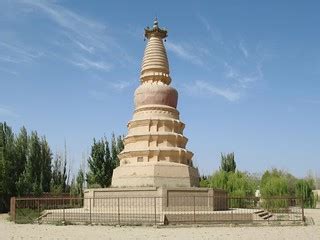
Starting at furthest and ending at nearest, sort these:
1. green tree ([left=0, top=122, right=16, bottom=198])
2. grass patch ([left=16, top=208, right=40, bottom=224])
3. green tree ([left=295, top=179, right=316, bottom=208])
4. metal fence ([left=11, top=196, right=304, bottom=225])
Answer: green tree ([left=295, top=179, right=316, bottom=208])
green tree ([left=0, top=122, right=16, bottom=198])
grass patch ([left=16, top=208, right=40, bottom=224])
metal fence ([left=11, top=196, right=304, bottom=225])

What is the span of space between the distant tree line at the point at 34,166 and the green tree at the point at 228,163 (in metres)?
13.7

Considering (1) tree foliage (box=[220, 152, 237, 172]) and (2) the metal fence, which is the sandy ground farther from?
(1) tree foliage (box=[220, 152, 237, 172])

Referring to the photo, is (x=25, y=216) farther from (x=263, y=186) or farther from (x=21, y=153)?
(x=263, y=186)

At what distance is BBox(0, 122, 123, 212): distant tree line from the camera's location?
36406mm

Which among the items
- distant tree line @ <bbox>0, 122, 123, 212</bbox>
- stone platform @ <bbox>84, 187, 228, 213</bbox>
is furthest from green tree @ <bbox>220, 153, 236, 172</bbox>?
stone platform @ <bbox>84, 187, 228, 213</bbox>

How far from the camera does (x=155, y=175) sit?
23.6 metres

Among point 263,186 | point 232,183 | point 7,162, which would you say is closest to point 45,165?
point 7,162

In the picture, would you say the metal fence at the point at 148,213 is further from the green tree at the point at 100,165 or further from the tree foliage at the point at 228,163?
the tree foliage at the point at 228,163

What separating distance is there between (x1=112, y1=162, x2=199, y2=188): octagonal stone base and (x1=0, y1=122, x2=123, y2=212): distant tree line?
42.5ft

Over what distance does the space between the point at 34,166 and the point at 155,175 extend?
2023cm

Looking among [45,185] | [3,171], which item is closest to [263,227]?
[3,171]

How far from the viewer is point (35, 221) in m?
21.5

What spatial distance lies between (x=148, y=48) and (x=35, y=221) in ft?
42.2

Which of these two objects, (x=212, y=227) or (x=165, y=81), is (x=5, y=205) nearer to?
(x=165, y=81)
